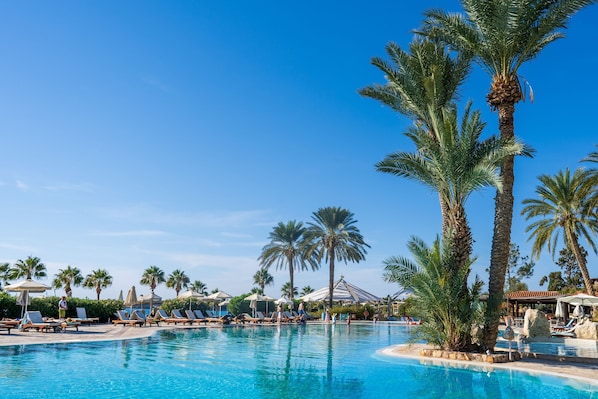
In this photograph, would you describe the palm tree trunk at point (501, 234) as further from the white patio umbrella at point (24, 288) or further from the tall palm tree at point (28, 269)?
the tall palm tree at point (28, 269)

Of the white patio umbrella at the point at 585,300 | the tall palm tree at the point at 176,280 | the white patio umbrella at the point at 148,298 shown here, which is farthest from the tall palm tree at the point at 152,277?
the white patio umbrella at the point at 585,300

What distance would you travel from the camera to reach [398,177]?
662 inches

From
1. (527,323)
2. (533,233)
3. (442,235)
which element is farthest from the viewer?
(533,233)

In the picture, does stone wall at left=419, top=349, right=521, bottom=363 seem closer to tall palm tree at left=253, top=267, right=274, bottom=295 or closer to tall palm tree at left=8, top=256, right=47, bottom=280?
tall palm tree at left=8, top=256, right=47, bottom=280

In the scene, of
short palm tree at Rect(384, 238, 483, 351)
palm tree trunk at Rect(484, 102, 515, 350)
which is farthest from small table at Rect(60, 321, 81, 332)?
palm tree trunk at Rect(484, 102, 515, 350)

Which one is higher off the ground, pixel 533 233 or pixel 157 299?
pixel 533 233

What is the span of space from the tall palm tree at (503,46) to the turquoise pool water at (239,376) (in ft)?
13.2

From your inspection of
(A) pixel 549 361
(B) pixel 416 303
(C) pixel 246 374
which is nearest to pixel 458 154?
(B) pixel 416 303

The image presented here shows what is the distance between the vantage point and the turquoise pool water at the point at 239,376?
29.5 feet

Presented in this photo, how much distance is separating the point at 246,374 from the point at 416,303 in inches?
234

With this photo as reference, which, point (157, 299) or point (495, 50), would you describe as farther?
point (157, 299)

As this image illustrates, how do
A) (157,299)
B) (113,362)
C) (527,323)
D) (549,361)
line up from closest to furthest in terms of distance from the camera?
(113,362) < (549,361) < (527,323) < (157,299)

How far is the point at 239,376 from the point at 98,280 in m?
48.5

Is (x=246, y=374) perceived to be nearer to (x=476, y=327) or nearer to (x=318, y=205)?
(x=476, y=327)
